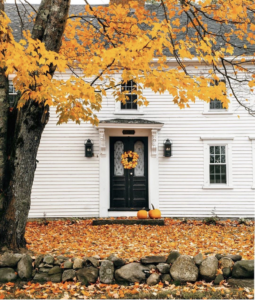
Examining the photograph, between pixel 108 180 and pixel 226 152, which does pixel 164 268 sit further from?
→ pixel 226 152

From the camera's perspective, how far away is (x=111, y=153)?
12359mm

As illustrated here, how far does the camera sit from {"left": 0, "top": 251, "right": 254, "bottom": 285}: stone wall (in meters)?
5.03

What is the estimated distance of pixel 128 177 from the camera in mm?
12305

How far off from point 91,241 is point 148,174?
492 centimetres

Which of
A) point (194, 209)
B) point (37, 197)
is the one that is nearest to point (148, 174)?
point (194, 209)

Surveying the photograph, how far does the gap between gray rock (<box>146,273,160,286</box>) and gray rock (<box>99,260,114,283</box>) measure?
1.86 ft

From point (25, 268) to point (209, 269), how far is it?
284 centimetres

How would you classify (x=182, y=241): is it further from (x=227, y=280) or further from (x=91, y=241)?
(x=227, y=280)

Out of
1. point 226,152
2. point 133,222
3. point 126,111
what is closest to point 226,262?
point 133,222

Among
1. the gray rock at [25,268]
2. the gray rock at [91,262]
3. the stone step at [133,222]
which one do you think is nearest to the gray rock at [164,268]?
the gray rock at [91,262]

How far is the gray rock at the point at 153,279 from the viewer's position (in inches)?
200

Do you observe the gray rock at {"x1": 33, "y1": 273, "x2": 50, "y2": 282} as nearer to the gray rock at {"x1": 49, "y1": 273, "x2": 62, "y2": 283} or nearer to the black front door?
the gray rock at {"x1": 49, "y1": 273, "x2": 62, "y2": 283}

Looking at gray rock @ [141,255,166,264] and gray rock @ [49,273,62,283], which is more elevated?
gray rock @ [141,255,166,264]

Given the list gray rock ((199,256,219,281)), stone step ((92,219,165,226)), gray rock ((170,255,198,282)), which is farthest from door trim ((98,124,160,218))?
gray rock ((199,256,219,281))
